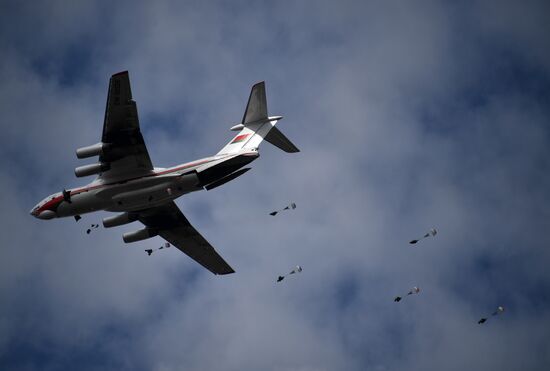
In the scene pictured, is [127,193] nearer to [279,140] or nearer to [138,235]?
[138,235]

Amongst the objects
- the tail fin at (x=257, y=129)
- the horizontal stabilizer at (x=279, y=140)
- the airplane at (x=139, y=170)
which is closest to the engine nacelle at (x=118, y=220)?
the airplane at (x=139, y=170)

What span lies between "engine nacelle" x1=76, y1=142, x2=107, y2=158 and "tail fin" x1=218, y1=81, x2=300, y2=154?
5.44m

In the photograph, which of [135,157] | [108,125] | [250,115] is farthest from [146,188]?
[250,115]

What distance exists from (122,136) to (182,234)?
8.53 metres

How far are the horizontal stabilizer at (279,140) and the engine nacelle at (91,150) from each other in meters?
7.48

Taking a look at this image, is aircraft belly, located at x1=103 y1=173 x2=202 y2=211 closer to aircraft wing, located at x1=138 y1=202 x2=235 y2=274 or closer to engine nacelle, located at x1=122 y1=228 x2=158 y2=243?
aircraft wing, located at x1=138 y1=202 x2=235 y2=274

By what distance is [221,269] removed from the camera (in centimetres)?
4131

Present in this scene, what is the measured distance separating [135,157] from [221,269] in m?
9.74

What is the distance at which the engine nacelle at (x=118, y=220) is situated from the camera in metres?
37.7

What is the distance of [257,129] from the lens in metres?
35.3

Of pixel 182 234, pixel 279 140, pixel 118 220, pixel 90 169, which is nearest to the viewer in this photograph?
pixel 90 169

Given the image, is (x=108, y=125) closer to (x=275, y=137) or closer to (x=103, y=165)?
(x=103, y=165)

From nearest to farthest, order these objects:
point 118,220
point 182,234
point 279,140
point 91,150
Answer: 1. point 91,150
2. point 279,140
3. point 118,220
4. point 182,234

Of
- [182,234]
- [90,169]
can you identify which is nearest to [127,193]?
[90,169]
